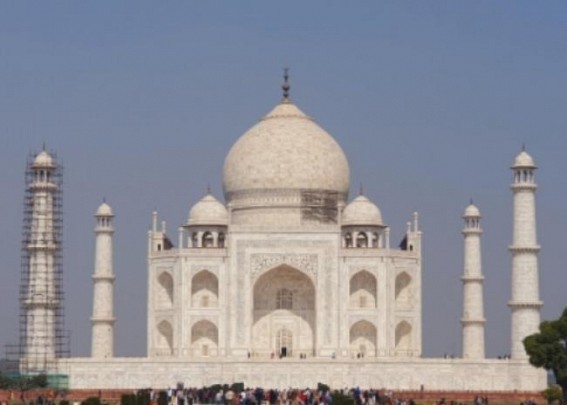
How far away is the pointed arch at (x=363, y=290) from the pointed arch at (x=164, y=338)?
549 centimetres

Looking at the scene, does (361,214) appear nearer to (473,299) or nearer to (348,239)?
(348,239)

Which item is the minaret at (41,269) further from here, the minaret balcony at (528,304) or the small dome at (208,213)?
the minaret balcony at (528,304)

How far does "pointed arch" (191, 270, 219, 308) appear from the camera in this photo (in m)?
54.3

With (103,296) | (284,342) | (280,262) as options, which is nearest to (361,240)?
(280,262)

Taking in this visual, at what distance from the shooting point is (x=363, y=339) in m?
54.5

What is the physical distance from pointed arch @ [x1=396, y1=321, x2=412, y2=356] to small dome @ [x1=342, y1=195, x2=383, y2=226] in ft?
10.4

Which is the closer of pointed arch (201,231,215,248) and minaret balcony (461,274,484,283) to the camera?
pointed arch (201,231,215,248)

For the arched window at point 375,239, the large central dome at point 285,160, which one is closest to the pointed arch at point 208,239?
the large central dome at point 285,160

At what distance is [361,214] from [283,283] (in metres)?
3.13

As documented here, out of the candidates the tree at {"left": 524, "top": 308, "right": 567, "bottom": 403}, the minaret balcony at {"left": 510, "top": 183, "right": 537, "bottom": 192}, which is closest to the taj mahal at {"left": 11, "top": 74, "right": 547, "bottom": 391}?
the minaret balcony at {"left": 510, "top": 183, "right": 537, "bottom": 192}

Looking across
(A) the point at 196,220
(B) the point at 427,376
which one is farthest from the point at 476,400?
(A) the point at 196,220

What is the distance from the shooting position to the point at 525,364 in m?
51.4

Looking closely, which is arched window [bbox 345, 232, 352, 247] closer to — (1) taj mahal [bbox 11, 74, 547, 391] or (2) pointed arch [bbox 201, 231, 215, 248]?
(1) taj mahal [bbox 11, 74, 547, 391]

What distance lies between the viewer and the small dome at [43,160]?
54750 mm
